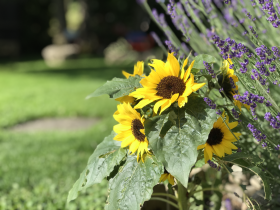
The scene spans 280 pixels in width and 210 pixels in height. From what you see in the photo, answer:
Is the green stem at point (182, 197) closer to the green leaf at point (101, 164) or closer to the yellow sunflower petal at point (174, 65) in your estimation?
the green leaf at point (101, 164)

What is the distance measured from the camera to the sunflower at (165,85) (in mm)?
1073

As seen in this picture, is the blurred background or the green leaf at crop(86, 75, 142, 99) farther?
the blurred background

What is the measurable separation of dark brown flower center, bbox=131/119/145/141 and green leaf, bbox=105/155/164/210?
0.30 feet

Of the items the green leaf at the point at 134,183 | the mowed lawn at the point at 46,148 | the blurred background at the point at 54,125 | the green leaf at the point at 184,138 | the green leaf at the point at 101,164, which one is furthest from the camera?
the blurred background at the point at 54,125

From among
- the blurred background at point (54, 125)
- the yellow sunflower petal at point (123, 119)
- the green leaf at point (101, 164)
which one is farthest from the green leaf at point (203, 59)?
the blurred background at point (54, 125)

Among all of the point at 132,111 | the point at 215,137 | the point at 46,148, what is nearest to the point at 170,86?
the point at 132,111

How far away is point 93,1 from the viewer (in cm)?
1758

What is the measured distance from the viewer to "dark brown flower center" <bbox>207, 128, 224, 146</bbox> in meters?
1.21

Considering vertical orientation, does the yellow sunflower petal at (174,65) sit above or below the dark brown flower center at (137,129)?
above

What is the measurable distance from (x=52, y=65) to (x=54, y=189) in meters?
10.3

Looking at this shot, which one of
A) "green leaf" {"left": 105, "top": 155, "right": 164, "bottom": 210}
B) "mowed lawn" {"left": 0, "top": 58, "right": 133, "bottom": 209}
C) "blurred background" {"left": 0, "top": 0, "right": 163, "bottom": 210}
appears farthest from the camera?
"blurred background" {"left": 0, "top": 0, "right": 163, "bottom": 210}

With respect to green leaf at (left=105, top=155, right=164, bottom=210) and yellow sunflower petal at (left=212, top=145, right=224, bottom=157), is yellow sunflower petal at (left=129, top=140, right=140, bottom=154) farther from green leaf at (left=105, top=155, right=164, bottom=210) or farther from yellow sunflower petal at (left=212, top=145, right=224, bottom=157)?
yellow sunflower petal at (left=212, top=145, right=224, bottom=157)

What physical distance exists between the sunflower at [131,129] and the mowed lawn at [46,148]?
1.09 m

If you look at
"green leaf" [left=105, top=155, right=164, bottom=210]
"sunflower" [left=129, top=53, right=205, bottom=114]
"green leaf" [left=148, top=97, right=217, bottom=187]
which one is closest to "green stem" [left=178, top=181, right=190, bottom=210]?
"green leaf" [left=105, top=155, right=164, bottom=210]
